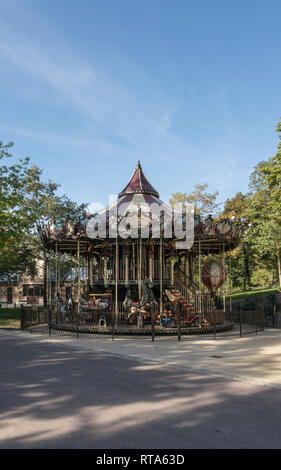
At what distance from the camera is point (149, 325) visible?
19.7m

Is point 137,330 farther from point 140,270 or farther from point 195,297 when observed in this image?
point 195,297

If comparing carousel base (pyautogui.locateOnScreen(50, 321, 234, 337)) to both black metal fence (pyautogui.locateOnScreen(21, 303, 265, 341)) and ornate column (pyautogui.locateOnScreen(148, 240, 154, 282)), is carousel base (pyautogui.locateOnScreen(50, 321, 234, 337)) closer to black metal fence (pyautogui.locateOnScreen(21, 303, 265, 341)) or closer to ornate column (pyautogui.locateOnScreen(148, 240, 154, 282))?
black metal fence (pyautogui.locateOnScreen(21, 303, 265, 341))

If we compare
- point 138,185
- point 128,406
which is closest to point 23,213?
point 138,185

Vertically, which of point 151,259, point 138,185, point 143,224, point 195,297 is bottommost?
point 195,297

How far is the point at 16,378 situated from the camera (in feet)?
30.7

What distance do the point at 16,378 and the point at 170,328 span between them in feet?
32.1

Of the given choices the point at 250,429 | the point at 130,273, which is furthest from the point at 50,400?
the point at 130,273

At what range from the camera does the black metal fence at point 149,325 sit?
17.2m

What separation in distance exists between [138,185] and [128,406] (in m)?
20.0

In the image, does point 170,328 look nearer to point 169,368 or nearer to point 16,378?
point 169,368

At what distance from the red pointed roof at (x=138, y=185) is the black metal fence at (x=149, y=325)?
8.65 meters

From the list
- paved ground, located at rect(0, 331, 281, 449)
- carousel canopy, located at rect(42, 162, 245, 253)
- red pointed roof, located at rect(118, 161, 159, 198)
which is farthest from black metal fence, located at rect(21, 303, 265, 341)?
red pointed roof, located at rect(118, 161, 159, 198)

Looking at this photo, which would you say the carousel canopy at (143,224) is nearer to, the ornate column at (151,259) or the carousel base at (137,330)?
the ornate column at (151,259)

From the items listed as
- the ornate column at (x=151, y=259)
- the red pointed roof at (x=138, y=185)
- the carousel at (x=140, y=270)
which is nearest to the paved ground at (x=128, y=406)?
the carousel at (x=140, y=270)
